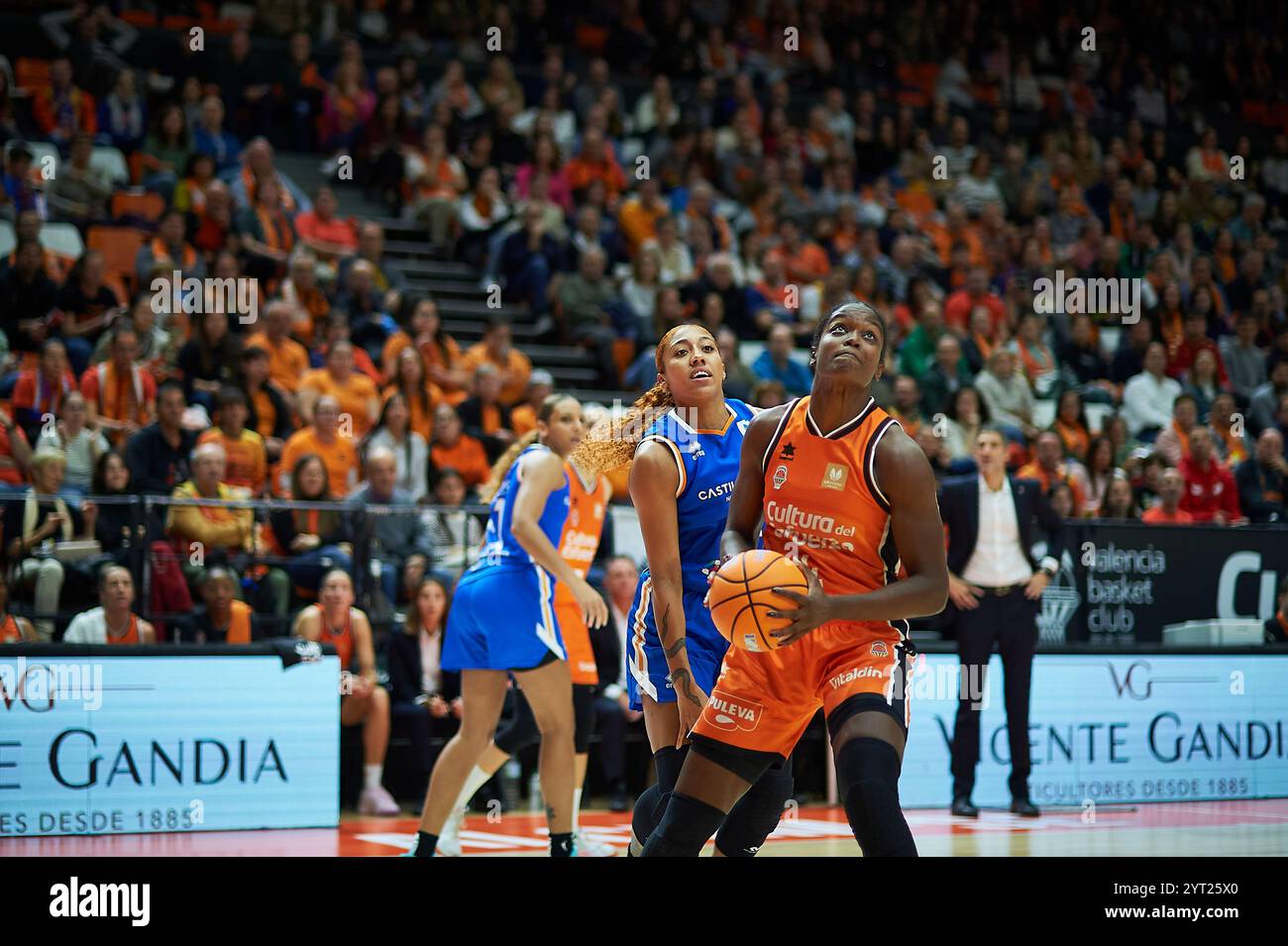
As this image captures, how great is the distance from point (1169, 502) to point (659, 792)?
8.39 m

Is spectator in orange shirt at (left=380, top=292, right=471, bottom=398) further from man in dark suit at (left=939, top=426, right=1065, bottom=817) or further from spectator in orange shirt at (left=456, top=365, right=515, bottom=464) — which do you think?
man in dark suit at (left=939, top=426, right=1065, bottom=817)

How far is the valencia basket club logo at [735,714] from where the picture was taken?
4.14 metres

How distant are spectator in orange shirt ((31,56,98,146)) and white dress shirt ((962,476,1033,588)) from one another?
8087 millimetres

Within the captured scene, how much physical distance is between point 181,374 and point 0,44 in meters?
5.24

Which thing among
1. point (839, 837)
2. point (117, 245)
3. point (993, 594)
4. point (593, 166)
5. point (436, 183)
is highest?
point (593, 166)

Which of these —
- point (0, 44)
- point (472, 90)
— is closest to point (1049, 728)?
point (472, 90)

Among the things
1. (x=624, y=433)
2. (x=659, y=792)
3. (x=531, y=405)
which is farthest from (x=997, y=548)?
(x=659, y=792)

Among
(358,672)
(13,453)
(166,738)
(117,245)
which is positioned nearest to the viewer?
(166,738)

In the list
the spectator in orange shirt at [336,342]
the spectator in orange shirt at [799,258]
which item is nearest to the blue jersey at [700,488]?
the spectator in orange shirt at [336,342]

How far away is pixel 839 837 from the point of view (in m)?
8.24

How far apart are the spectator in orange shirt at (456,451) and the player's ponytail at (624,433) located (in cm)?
566

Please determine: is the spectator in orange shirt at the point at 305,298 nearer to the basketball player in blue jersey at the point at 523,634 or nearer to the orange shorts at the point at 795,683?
the basketball player in blue jersey at the point at 523,634

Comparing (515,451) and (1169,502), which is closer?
(515,451)

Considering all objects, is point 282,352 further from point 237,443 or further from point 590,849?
point 590,849
